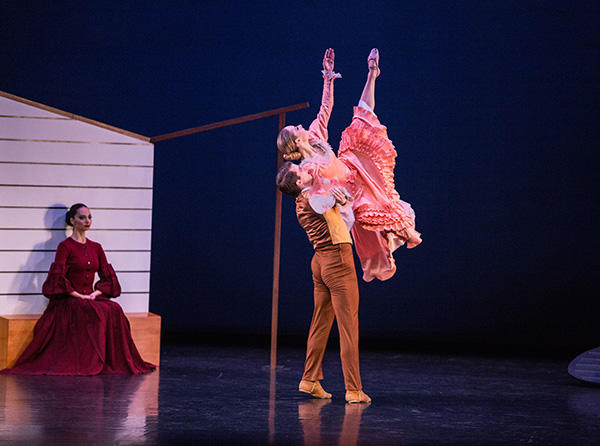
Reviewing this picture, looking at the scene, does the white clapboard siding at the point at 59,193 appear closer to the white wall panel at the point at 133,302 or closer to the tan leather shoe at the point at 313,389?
the white wall panel at the point at 133,302

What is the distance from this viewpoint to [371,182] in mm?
4941

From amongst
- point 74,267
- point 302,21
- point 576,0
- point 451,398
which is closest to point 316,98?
point 302,21

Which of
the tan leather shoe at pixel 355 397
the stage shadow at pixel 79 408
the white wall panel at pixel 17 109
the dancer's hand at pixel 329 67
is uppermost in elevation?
the dancer's hand at pixel 329 67

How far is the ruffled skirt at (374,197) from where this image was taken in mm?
4898

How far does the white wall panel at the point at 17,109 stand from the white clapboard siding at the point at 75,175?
39 centimetres

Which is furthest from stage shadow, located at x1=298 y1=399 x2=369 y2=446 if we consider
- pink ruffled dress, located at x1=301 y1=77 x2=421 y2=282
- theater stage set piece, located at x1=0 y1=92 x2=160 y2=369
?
theater stage set piece, located at x1=0 y1=92 x2=160 y2=369

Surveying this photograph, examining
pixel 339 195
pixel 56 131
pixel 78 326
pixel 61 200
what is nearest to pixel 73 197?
pixel 61 200

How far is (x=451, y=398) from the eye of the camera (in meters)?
4.88

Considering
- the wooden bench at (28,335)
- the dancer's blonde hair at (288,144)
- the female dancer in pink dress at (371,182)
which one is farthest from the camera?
the wooden bench at (28,335)

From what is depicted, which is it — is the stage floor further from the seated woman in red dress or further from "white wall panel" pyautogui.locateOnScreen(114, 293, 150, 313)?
"white wall panel" pyautogui.locateOnScreen(114, 293, 150, 313)

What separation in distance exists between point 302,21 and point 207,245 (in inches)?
95.8

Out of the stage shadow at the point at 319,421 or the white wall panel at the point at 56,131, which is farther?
the white wall panel at the point at 56,131

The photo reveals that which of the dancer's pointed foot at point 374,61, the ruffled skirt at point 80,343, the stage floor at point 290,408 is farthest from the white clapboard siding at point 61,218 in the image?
the dancer's pointed foot at point 374,61

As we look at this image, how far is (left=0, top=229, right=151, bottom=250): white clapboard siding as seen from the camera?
5.95m
